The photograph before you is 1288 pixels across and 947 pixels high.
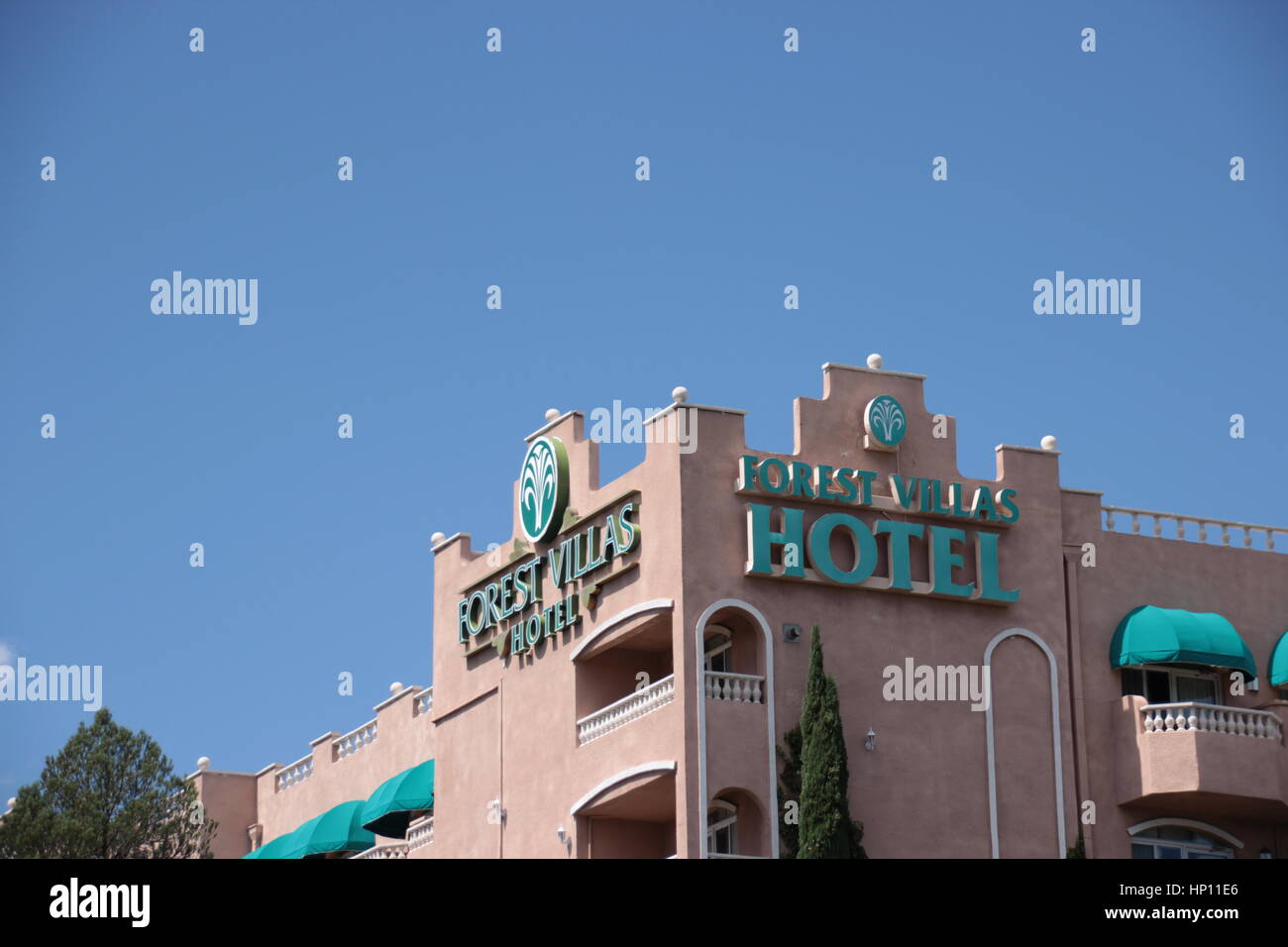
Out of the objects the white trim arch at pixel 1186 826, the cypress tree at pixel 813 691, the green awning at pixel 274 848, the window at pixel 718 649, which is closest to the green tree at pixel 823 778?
the cypress tree at pixel 813 691

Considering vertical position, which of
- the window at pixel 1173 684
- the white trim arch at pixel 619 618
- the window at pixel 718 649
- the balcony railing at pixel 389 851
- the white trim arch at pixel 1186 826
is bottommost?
the white trim arch at pixel 1186 826

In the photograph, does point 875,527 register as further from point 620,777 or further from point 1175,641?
point 620,777

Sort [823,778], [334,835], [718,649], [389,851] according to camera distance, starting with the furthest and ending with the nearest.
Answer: [334,835] → [389,851] → [718,649] → [823,778]

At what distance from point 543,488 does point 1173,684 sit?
14.0m

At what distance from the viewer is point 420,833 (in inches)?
2164

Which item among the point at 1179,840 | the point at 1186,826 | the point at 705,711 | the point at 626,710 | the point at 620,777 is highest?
the point at 626,710

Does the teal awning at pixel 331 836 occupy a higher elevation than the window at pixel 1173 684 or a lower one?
lower

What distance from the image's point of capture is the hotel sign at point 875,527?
45.8 m

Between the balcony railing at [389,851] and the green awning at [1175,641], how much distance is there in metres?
17.7

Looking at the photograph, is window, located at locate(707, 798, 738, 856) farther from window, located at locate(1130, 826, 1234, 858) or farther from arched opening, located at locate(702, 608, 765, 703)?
window, located at locate(1130, 826, 1234, 858)

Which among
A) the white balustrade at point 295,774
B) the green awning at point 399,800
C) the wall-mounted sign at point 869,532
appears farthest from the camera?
the white balustrade at point 295,774

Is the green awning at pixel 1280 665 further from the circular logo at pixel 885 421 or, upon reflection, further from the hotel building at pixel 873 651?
the circular logo at pixel 885 421

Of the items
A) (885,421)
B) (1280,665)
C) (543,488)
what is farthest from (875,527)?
(1280,665)
